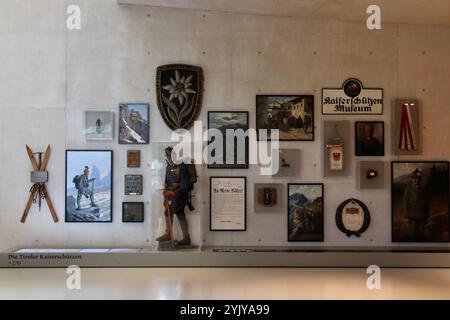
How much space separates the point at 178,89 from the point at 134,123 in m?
0.67

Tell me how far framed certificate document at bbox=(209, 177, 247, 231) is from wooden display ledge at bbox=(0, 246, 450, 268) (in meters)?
0.34

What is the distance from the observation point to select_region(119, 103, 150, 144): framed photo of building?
557cm

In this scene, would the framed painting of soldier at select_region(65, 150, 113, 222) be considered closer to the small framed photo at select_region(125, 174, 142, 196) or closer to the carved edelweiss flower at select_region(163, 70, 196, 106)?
the small framed photo at select_region(125, 174, 142, 196)

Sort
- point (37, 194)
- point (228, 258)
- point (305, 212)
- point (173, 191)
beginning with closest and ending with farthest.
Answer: point (228, 258) → point (173, 191) → point (37, 194) → point (305, 212)

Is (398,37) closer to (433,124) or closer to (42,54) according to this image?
(433,124)

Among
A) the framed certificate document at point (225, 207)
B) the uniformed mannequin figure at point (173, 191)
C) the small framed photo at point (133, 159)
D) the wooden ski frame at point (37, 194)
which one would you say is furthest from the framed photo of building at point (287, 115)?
the wooden ski frame at point (37, 194)

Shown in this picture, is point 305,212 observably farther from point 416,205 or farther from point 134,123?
point 134,123

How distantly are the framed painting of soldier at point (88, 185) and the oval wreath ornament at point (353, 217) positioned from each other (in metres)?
2.79

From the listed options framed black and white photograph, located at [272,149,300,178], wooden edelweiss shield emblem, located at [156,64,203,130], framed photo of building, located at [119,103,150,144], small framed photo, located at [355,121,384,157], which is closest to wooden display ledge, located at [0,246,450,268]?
framed black and white photograph, located at [272,149,300,178]

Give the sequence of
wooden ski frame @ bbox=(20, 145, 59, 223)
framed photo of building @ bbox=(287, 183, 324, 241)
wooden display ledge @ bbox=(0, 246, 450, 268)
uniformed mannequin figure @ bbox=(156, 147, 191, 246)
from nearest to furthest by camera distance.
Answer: wooden display ledge @ bbox=(0, 246, 450, 268) < uniformed mannequin figure @ bbox=(156, 147, 191, 246) < wooden ski frame @ bbox=(20, 145, 59, 223) < framed photo of building @ bbox=(287, 183, 324, 241)

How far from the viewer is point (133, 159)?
5.57 meters

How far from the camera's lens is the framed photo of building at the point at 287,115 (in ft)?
18.5

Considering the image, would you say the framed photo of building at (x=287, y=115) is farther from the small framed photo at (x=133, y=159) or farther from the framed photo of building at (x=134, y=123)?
the small framed photo at (x=133, y=159)

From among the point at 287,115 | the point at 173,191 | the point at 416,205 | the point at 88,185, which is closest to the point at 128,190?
the point at 88,185
